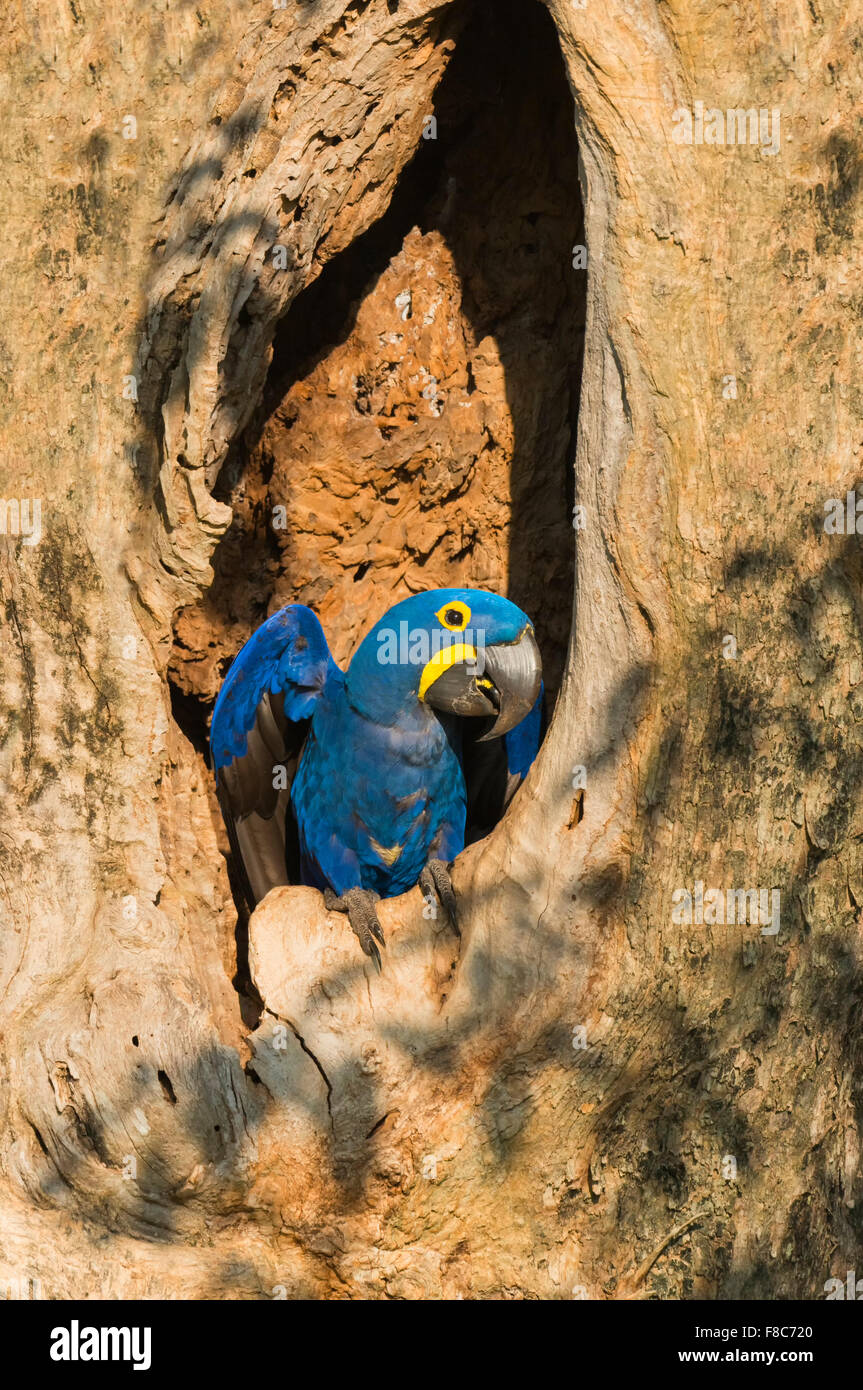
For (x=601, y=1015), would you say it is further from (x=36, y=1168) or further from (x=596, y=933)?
(x=36, y=1168)

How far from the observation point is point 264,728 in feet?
14.0

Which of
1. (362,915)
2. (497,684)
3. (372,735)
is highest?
(497,684)

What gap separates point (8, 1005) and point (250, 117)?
2.50 meters

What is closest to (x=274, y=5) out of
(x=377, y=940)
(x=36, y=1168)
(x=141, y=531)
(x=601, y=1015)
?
(x=141, y=531)

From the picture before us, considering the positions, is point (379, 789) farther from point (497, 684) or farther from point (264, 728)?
point (497, 684)

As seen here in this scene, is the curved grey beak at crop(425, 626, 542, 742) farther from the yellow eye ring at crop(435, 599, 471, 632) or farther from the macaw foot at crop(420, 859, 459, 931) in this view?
the macaw foot at crop(420, 859, 459, 931)

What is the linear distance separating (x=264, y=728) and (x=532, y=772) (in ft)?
3.97

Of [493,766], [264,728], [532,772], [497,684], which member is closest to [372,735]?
[264,728]

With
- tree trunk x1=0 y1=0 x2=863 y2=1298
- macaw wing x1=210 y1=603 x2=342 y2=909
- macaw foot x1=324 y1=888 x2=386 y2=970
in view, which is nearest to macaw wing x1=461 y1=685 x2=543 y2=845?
macaw wing x1=210 y1=603 x2=342 y2=909

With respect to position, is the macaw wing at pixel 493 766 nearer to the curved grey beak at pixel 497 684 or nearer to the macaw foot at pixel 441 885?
the curved grey beak at pixel 497 684

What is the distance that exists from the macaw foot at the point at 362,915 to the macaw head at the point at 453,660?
0.64 m

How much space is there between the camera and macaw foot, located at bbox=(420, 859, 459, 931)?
3539 millimetres

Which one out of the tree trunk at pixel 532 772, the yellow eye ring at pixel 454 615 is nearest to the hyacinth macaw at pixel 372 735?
the yellow eye ring at pixel 454 615

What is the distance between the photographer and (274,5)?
11.4 ft
